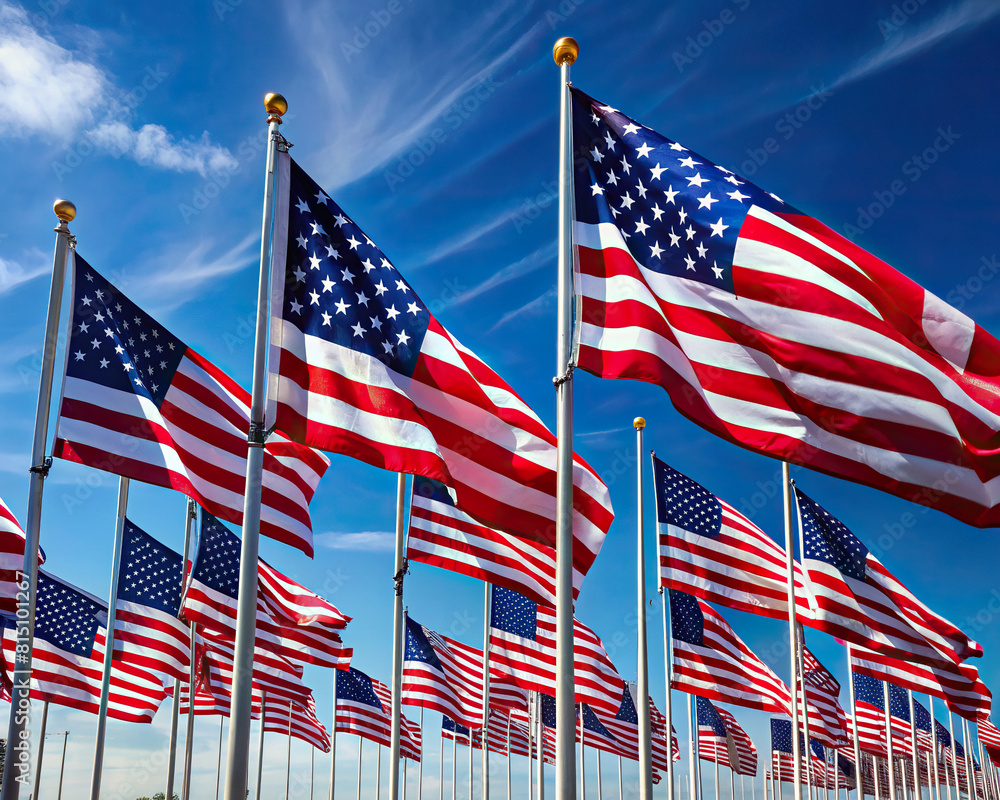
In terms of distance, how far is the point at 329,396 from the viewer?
9773mm

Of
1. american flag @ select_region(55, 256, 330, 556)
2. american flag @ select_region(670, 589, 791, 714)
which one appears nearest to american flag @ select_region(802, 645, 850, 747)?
american flag @ select_region(670, 589, 791, 714)

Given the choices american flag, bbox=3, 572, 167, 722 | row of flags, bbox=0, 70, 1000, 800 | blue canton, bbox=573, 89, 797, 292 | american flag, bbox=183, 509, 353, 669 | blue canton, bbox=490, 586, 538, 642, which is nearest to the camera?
row of flags, bbox=0, 70, 1000, 800

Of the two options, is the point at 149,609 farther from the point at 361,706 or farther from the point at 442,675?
the point at 361,706

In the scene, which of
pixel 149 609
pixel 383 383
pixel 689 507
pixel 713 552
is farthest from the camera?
pixel 149 609

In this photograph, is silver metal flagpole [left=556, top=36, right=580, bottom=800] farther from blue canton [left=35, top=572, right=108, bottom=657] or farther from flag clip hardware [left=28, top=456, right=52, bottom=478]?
blue canton [left=35, top=572, right=108, bottom=657]

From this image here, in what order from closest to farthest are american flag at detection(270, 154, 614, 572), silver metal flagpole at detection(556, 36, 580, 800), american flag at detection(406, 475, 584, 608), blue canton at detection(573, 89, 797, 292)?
1. silver metal flagpole at detection(556, 36, 580, 800)
2. blue canton at detection(573, 89, 797, 292)
3. american flag at detection(270, 154, 614, 572)
4. american flag at detection(406, 475, 584, 608)

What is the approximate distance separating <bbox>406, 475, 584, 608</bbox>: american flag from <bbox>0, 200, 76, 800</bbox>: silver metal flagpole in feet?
19.8

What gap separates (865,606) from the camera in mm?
18188

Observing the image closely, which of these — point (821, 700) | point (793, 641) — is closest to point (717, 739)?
point (821, 700)

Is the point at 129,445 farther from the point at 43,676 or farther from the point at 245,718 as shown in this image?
the point at 43,676

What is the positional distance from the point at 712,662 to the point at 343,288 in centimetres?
1524

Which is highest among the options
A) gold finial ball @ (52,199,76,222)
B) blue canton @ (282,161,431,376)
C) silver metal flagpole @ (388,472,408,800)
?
gold finial ball @ (52,199,76,222)

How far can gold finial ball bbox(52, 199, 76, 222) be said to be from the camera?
39.9ft

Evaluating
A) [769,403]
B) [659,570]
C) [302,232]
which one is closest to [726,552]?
[659,570]
